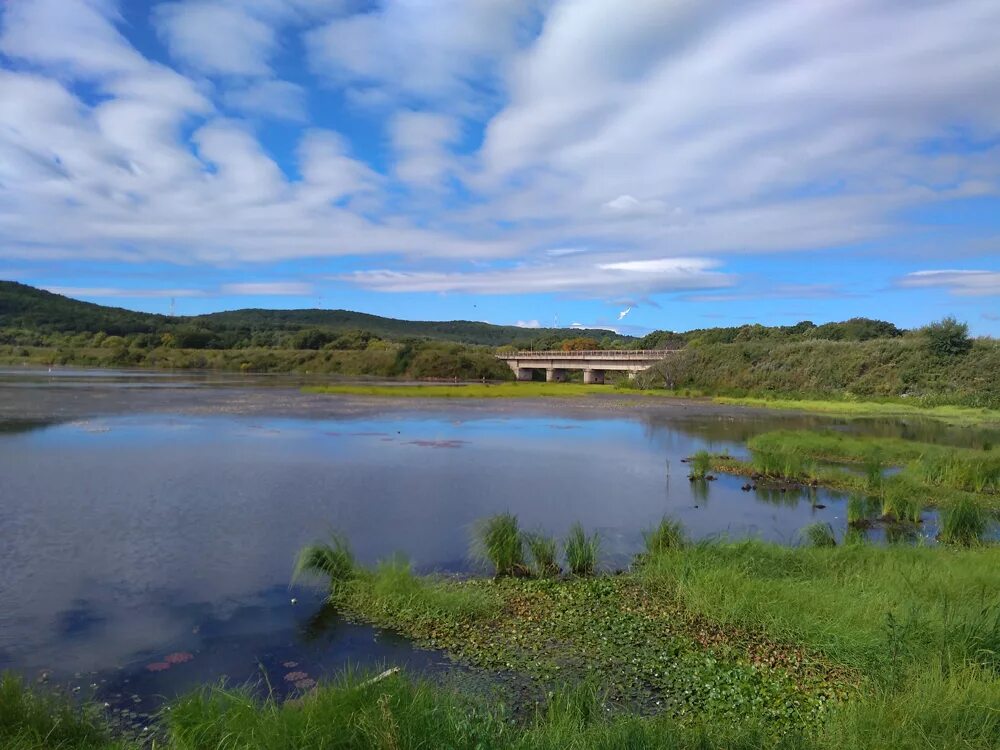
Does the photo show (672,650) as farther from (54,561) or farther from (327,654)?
(54,561)

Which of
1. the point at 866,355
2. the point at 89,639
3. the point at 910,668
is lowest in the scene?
the point at 89,639

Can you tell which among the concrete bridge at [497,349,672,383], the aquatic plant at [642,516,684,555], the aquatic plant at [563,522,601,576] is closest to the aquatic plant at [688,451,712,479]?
the aquatic plant at [642,516,684,555]

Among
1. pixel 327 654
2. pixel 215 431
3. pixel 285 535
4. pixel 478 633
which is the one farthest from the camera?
pixel 215 431

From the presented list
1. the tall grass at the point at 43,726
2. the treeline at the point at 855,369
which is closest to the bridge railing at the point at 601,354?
the treeline at the point at 855,369

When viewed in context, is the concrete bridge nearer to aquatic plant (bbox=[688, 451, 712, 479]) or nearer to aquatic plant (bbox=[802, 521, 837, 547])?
aquatic plant (bbox=[688, 451, 712, 479])

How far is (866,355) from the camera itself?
60.2m

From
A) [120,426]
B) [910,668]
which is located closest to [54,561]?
[910,668]

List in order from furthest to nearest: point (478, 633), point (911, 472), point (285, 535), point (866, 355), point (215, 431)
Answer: point (866, 355) → point (215, 431) → point (911, 472) → point (285, 535) → point (478, 633)

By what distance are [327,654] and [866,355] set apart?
61838 millimetres

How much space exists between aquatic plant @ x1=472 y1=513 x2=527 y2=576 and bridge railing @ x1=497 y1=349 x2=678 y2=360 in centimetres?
7020

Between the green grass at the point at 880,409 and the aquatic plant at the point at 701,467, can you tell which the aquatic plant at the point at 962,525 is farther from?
the green grass at the point at 880,409

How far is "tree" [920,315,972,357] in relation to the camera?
54375 millimetres

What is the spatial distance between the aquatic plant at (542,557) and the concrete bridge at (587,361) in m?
69.8

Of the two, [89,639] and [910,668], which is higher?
[910,668]
